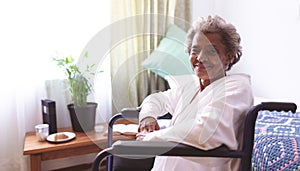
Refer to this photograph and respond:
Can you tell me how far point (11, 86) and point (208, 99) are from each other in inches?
55.7

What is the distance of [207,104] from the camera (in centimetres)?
115

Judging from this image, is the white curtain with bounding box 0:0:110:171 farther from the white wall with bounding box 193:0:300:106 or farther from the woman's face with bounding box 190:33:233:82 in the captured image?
the woman's face with bounding box 190:33:233:82

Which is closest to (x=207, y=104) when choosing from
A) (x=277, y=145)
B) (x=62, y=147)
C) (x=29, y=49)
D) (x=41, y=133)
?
(x=277, y=145)

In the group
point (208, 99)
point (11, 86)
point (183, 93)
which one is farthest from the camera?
point (11, 86)

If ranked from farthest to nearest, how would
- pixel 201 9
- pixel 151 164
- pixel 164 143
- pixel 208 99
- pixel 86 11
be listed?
1. pixel 201 9
2. pixel 86 11
3. pixel 151 164
4. pixel 208 99
5. pixel 164 143

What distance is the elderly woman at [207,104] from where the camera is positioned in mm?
1042

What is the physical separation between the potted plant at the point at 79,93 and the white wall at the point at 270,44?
1153 millimetres

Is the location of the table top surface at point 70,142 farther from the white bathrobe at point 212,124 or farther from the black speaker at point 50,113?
the white bathrobe at point 212,124

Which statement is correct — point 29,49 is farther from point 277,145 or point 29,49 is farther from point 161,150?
point 277,145

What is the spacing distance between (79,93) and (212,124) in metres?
1.20

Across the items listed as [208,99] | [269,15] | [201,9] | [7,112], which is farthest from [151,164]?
[201,9]

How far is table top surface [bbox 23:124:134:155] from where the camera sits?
181 centimetres

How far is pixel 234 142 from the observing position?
105 cm

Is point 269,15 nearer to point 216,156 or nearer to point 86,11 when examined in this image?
point 86,11
